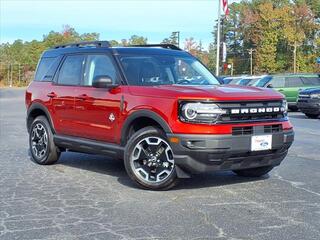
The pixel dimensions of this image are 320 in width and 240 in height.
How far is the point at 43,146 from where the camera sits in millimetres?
8633

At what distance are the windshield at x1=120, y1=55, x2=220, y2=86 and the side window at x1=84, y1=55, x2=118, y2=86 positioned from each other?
188 millimetres

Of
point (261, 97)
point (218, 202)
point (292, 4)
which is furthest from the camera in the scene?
point (292, 4)

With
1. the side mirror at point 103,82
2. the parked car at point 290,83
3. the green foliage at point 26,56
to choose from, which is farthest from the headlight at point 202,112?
the green foliage at point 26,56

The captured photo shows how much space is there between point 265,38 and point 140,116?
304 ft

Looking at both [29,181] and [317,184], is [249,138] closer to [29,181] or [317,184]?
[317,184]

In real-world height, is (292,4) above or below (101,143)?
above

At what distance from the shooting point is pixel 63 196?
6.34 m

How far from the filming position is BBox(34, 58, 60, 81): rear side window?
8.67 metres

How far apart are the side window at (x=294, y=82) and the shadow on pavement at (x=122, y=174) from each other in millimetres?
17339

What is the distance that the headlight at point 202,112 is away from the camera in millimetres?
6109

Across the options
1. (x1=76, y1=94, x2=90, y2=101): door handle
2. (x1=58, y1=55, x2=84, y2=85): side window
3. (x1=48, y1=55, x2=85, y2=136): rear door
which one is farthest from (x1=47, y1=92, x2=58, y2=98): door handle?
(x1=76, y1=94, x2=90, y2=101): door handle

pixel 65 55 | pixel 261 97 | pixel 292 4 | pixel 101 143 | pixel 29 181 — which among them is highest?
pixel 292 4

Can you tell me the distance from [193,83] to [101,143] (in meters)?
1.50

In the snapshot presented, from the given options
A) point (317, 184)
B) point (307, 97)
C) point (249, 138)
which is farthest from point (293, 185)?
point (307, 97)
